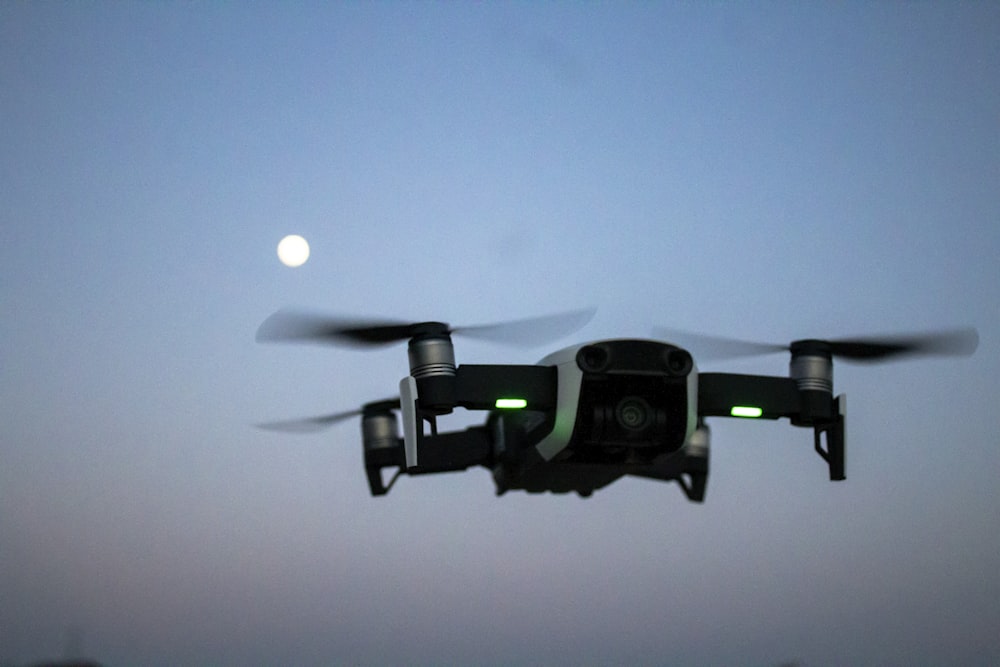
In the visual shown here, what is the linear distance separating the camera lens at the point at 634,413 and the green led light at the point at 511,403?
2.92 feet

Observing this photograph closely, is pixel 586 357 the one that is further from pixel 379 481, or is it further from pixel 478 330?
pixel 379 481

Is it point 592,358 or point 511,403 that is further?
point 511,403

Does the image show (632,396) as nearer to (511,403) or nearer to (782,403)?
(511,403)

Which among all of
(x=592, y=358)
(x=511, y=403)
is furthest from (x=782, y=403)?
(x=511, y=403)

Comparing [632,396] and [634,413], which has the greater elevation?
[632,396]

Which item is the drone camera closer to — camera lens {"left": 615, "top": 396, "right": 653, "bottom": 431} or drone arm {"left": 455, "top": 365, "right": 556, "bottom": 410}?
camera lens {"left": 615, "top": 396, "right": 653, "bottom": 431}

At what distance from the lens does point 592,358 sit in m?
9.86

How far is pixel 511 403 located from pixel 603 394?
88cm

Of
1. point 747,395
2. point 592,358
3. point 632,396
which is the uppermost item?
point 592,358

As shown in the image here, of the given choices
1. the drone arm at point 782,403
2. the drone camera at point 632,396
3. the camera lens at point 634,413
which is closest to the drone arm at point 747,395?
the drone arm at point 782,403

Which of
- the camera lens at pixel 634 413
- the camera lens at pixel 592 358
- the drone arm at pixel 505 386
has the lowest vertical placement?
the camera lens at pixel 634 413

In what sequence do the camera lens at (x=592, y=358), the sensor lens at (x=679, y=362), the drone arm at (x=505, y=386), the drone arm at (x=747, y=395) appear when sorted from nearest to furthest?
the camera lens at (x=592, y=358), the sensor lens at (x=679, y=362), the drone arm at (x=505, y=386), the drone arm at (x=747, y=395)

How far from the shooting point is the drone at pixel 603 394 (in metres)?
9.95

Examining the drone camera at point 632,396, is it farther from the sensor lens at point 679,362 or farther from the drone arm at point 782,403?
the drone arm at point 782,403
